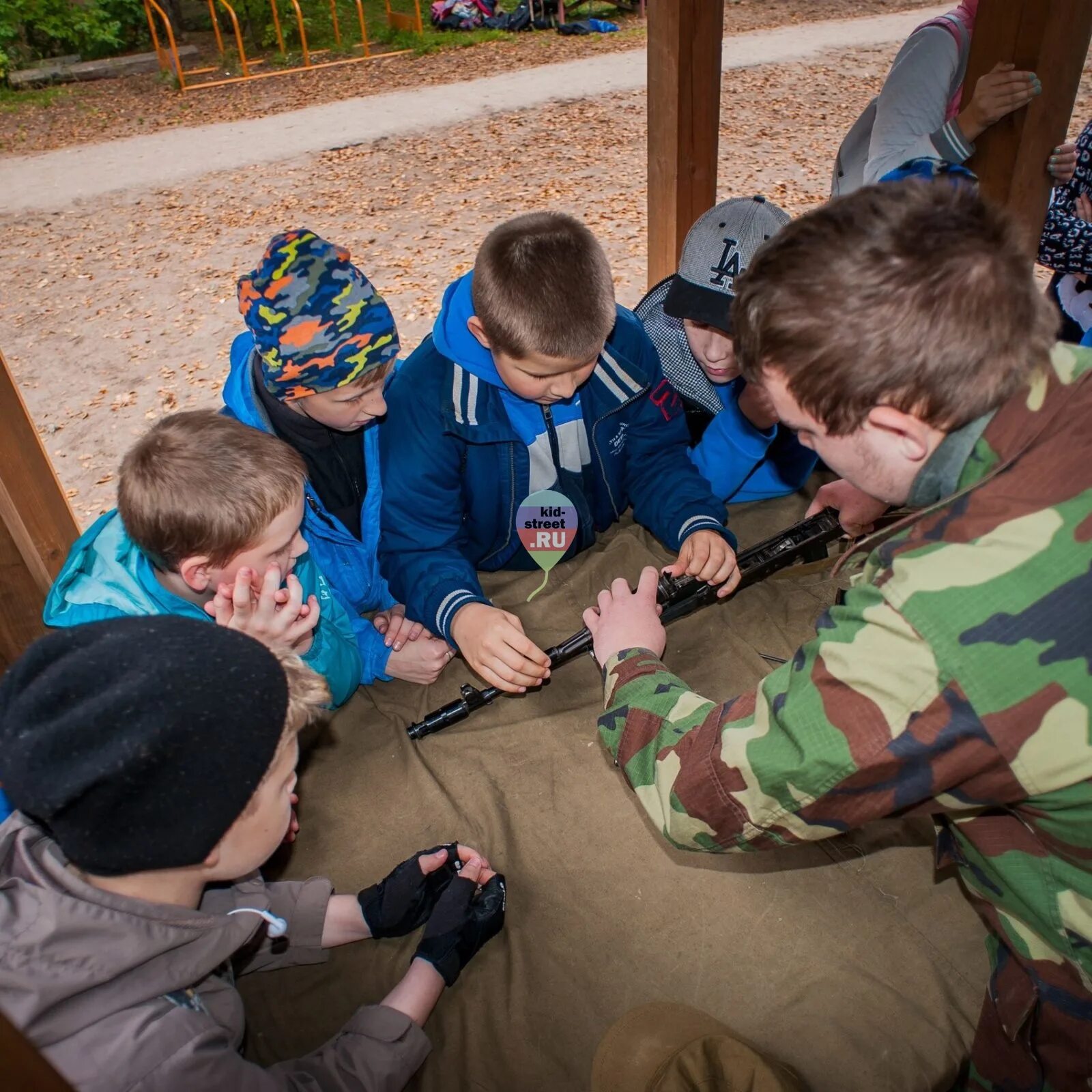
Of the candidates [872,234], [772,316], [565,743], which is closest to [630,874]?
[565,743]

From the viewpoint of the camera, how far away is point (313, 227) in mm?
7402

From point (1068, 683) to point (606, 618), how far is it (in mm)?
975

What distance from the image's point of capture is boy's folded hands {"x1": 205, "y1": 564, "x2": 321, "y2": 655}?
A: 1874mm

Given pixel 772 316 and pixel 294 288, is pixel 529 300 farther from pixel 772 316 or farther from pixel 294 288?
pixel 772 316

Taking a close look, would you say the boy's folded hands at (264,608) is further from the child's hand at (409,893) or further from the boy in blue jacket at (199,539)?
the child's hand at (409,893)

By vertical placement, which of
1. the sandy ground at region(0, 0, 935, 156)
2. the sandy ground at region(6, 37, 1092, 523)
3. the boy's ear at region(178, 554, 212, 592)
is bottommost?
the sandy ground at region(6, 37, 1092, 523)

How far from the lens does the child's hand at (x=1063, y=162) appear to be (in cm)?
339

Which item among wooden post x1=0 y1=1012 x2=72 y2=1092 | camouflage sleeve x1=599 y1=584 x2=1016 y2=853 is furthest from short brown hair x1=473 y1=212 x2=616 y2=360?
wooden post x1=0 y1=1012 x2=72 y2=1092

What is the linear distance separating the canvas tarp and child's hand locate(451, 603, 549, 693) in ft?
0.67

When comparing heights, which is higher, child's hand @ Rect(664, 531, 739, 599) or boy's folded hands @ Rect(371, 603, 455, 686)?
child's hand @ Rect(664, 531, 739, 599)

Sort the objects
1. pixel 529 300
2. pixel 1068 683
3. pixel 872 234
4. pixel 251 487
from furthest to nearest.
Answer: pixel 529 300, pixel 251 487, pixel 872 234, pixel 1068 683

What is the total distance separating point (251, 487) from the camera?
1.88 metres

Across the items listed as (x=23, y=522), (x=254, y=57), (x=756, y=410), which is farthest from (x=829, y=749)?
(x=254, y=57)

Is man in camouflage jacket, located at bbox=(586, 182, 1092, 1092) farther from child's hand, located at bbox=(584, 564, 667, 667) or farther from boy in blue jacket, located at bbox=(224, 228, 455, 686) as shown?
boy in blue jacket, located at bbox=(224, 228, 455, 686)
